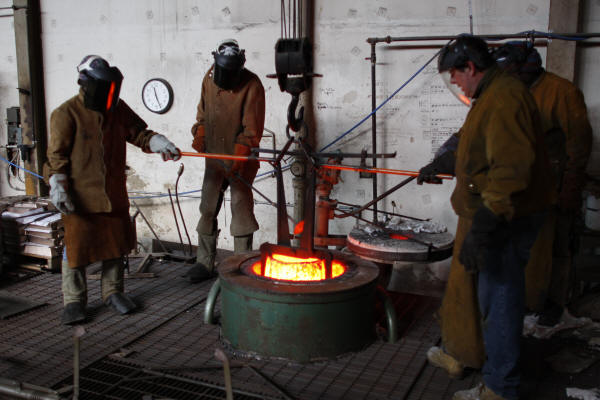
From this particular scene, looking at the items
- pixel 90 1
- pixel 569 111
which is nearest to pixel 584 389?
pixel 569 111

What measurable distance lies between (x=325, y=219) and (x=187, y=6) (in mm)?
3240

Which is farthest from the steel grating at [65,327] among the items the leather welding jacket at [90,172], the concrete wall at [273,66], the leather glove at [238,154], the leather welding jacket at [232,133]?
the concrete wall at [273,66]

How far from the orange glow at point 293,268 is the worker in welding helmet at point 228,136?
925 millimetres

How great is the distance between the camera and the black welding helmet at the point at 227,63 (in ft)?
14.4

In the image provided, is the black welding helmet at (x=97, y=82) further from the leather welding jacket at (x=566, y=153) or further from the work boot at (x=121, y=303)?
the leather welding jacket at (x=566, y=153)

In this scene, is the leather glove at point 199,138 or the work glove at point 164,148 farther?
the leather glove at point 199,138

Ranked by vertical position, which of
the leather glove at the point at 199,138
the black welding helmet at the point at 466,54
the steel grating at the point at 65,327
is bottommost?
the steel grating at the point at 65,327

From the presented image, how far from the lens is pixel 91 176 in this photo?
392cm

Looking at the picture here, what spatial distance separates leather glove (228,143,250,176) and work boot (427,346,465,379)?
222 centimetres

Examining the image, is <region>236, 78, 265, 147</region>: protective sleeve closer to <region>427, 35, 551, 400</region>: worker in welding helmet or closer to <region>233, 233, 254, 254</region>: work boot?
<region>233, 233, 254, 254</region>: work boot

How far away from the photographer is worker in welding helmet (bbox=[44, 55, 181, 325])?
3801 millimetres

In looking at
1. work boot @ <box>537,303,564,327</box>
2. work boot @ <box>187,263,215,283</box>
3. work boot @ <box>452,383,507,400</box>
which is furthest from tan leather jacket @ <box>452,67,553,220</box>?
work boot @ <box>187,263,215,283</box>

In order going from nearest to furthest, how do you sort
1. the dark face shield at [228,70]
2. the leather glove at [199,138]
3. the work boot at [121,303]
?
the work boot at [121,303] < the dark face shield at [228,70] < the leather glove at [199,138]

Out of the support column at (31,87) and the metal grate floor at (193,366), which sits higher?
the support column at (31,87)
